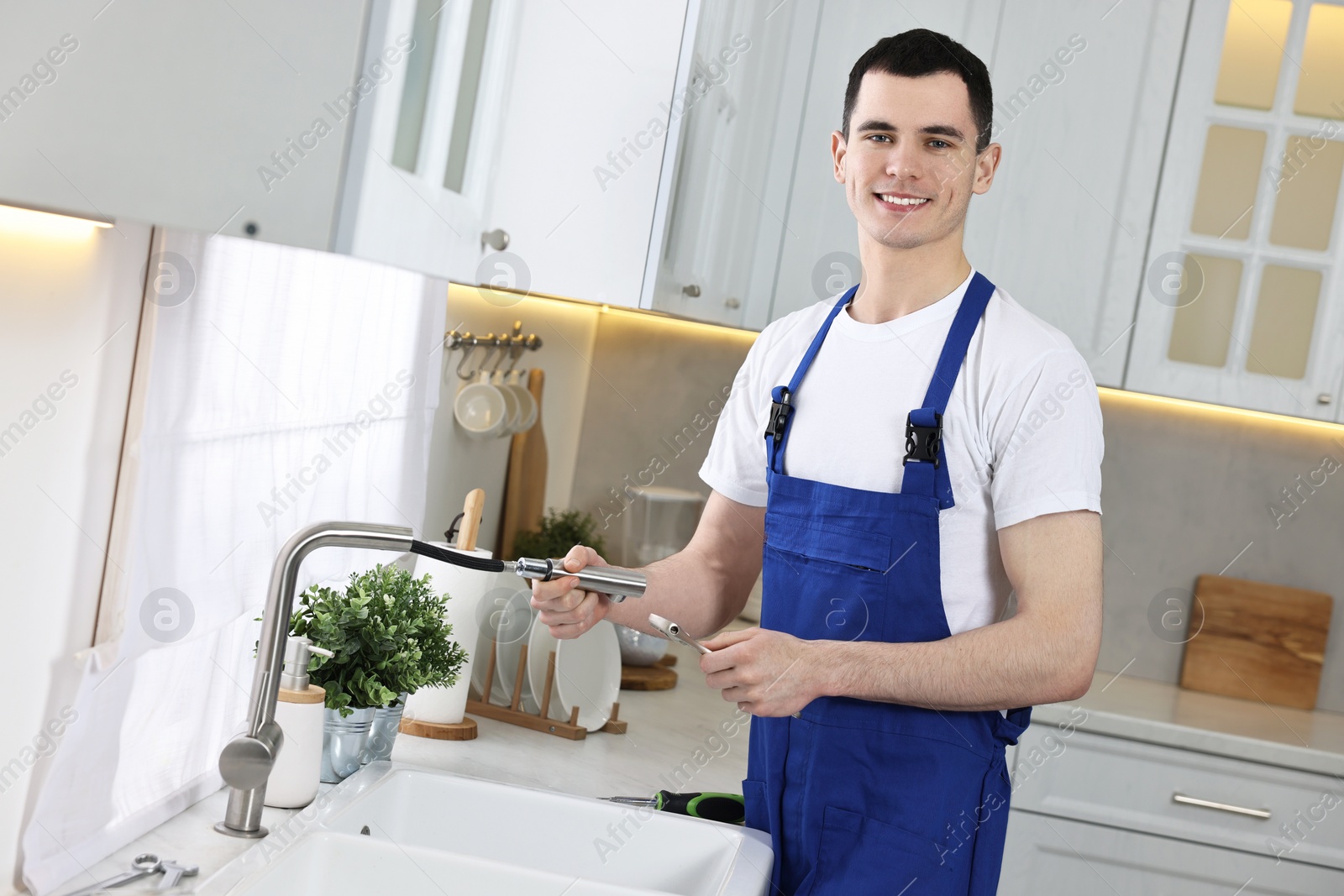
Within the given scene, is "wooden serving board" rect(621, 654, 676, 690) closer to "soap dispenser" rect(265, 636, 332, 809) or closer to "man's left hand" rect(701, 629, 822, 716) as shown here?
"soap dispenser" rect(265, 636, 332, 809)

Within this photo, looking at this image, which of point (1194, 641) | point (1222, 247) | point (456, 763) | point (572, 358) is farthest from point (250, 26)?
point (1194, 641)

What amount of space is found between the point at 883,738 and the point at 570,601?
34 cm

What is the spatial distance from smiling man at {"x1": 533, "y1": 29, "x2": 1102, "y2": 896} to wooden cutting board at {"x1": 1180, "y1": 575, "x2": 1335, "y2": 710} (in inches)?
58.5

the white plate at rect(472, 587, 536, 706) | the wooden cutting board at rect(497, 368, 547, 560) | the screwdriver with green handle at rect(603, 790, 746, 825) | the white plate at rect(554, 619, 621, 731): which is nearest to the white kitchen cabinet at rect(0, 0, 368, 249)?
the screwdriver with green handle at rect(603, 790, 746, 825)

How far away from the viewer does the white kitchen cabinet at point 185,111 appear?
847 mm

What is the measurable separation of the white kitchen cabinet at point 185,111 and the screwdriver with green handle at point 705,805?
0.77 meters

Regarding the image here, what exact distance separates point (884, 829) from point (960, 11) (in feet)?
5.13

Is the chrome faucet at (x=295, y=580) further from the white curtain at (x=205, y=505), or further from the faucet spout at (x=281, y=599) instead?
the white curtain at (x=205, y=505)

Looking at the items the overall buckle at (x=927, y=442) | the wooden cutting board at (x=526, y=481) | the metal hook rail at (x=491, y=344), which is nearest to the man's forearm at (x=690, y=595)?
the overall buckle at (x=927, y=442)

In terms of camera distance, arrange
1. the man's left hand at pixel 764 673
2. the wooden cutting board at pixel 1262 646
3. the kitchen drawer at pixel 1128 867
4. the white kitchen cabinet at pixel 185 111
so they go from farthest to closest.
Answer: the wooden cutting board at pixel 1262 646 < the kitchen drawer at pixel 1128 867 < the man's left hand at pixel 764 673 < the white kitchen cabinet at pixel 185 111

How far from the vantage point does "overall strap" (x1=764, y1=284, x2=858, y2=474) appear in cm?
133

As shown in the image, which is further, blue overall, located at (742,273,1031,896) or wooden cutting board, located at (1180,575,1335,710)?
wooden cutting board, located at (1180,575,1335,710)

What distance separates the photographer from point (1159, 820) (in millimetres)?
2072

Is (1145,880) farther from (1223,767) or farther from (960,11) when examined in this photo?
(960,11)
